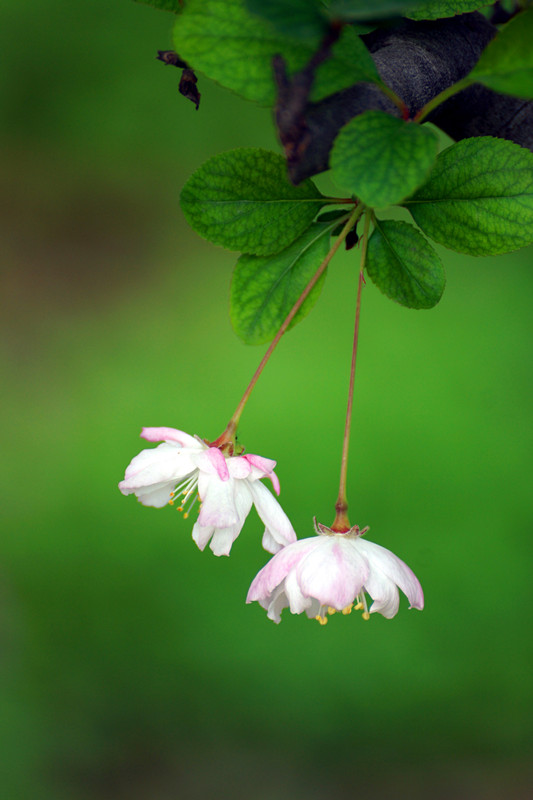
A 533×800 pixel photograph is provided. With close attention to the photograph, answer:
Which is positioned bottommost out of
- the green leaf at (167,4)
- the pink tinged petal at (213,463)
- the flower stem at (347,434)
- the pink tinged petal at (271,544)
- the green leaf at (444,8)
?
the pink tinged petal at (271,544)

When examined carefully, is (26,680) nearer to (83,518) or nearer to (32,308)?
(83,518)

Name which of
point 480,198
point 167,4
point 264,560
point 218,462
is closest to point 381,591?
point 218,462

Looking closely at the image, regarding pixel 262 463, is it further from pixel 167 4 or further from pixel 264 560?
pixel 264 560

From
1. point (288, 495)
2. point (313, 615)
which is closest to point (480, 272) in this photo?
point (288, 495)

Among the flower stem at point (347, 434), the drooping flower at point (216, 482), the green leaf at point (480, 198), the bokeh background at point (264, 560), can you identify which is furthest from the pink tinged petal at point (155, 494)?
the bokeh background at point (264, 560)

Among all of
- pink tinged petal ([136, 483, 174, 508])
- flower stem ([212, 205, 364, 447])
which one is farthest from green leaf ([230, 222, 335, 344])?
pink tinged petal ([136, 483, 174, 508])

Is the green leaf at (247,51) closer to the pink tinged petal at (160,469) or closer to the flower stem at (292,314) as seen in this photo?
the flower stem at (292,314)

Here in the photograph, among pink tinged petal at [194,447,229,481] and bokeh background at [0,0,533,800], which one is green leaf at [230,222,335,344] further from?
bokeh background at [0,0,533,800]
